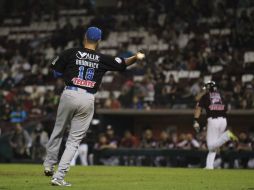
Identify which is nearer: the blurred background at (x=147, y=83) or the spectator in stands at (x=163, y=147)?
the spectator in stands at (x=163, y=147)

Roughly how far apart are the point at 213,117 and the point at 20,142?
30.7ft

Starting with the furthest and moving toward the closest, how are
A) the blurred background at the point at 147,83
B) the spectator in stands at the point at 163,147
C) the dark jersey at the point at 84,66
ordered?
the blurred background at the point at 147,83, the spectator in stands at the point at 163,147, the dark jersey at the point at 84,66

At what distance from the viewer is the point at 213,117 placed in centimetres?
1697

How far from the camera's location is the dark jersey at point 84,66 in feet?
31.6

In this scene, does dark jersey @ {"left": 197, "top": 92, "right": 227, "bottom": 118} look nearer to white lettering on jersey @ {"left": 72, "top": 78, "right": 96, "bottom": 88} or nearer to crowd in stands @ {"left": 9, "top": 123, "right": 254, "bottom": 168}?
crowd in stands @ {"left": 9, "top": 123, "right": 254, "bottom": 168}

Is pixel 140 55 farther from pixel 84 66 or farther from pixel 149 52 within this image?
pixel 149 52

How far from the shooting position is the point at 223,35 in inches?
1065

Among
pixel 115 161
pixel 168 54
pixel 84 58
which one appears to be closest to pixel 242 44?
pixel 168 54

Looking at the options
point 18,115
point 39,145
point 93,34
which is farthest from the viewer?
point 18,115

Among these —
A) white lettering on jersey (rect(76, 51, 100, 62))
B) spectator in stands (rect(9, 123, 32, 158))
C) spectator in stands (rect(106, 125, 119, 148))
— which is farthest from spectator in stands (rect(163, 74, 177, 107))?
white lettering on jersey (rect(76, 51, 100, 62))

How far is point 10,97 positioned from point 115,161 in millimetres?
6951

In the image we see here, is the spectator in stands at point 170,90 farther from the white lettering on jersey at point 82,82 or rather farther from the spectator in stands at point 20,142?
the white lettering on jersey at point 82,82

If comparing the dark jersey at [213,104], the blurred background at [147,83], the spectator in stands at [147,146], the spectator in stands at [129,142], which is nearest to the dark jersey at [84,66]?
the dark jersey at [213,104]

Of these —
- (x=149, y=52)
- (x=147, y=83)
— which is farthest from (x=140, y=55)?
(x=149, y=52)
